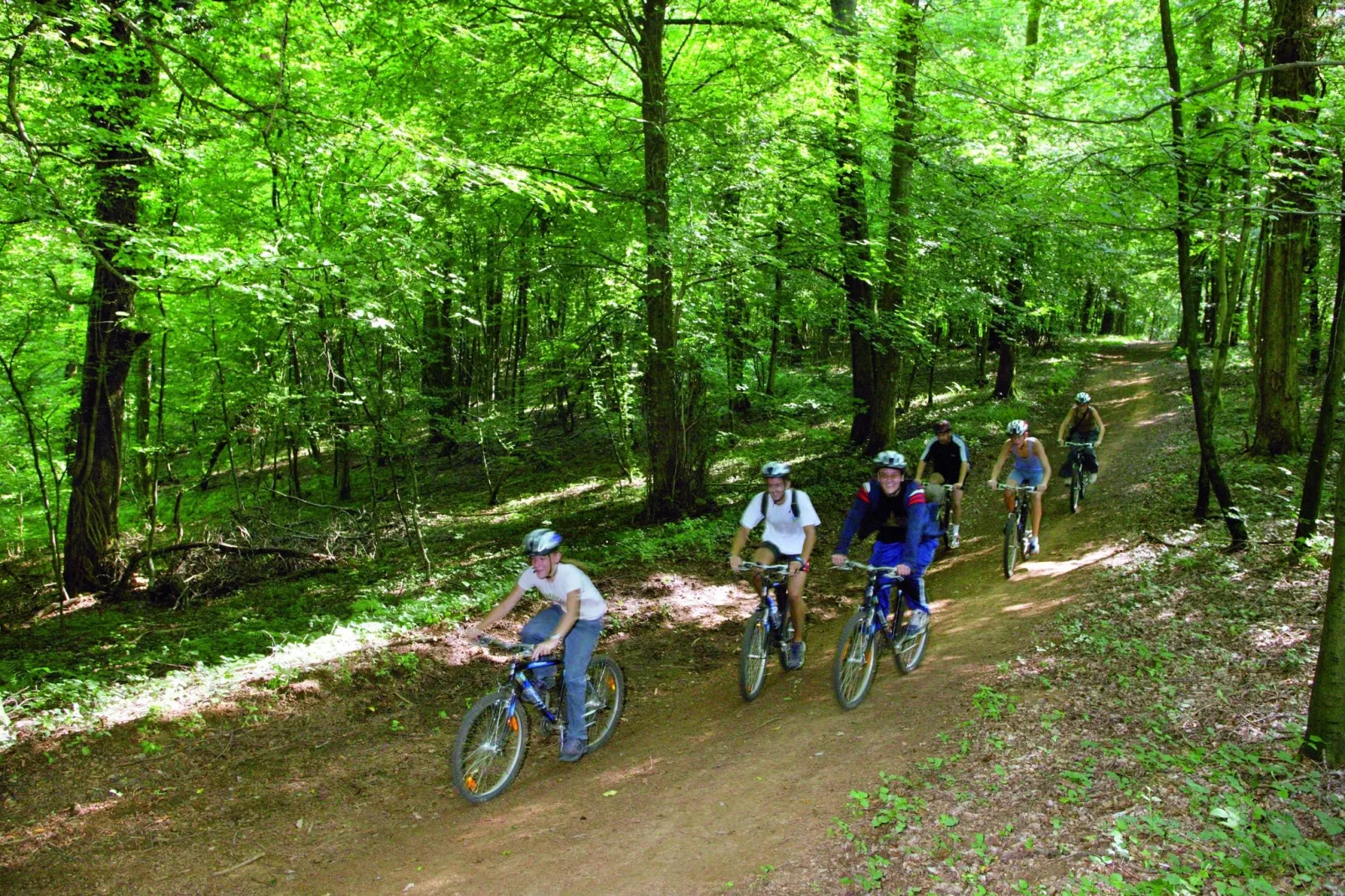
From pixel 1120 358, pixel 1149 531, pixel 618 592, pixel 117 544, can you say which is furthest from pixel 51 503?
pixel 1120 358

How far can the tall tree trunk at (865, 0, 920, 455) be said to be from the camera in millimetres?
13680

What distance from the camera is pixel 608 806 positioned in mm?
5617

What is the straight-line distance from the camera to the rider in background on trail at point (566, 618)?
19.0ft

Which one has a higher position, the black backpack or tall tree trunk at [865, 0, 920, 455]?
tall tree trunk at [865, 0, 920, 455]

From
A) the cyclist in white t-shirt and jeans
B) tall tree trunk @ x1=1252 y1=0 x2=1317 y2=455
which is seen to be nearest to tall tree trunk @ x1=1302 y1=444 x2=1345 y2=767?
the cyclist in white t-shirt and jeans

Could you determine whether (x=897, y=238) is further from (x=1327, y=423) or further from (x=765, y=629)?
(x=765, y=629)

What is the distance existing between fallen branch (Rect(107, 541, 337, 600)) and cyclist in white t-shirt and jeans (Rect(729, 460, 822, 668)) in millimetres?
8711

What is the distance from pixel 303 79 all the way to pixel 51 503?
444 inches

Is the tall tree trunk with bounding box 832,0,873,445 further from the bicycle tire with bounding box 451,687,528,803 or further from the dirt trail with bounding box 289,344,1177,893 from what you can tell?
the bicycle tire with bounding box 451,687,528,803

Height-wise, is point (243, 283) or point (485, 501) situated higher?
point (243, 283)

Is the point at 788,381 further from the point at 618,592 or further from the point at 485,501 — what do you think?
the point at 618,592

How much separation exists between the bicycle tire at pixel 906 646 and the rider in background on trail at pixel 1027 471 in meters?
3.70

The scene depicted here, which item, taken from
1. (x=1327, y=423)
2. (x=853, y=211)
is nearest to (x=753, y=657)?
(x=1327, y=423)

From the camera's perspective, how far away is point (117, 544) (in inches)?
495
